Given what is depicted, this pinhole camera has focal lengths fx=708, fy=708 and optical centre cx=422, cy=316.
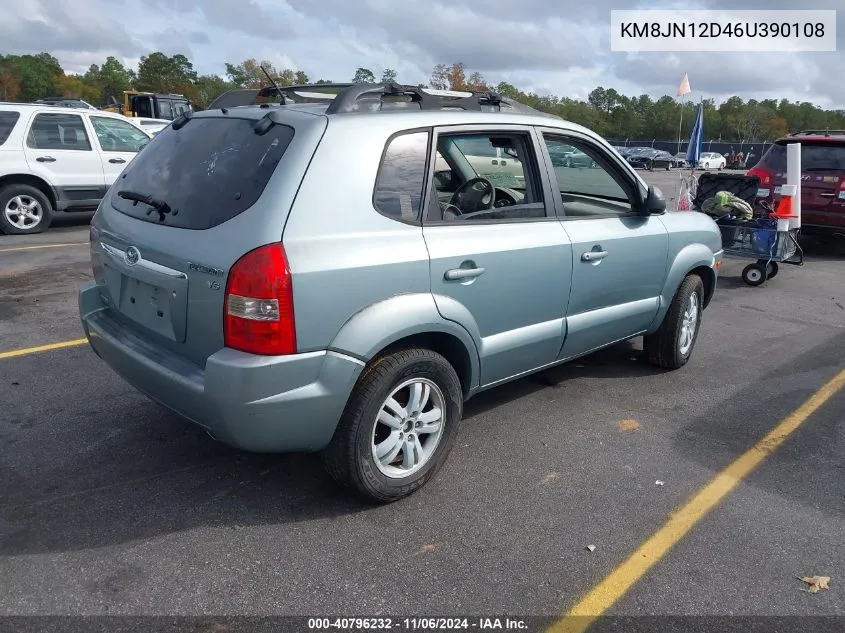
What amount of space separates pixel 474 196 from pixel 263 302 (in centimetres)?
162

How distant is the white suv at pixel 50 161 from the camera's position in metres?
9.84

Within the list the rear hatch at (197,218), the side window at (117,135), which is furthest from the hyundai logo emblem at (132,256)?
the side window at (117,135)

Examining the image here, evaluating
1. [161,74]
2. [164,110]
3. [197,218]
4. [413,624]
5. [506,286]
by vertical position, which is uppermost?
[161,74]

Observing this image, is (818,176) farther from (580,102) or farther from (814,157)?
(580,102)

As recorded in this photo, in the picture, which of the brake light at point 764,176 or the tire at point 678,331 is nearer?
the tire at point 678,331

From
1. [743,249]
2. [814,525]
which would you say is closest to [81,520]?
[814,525]

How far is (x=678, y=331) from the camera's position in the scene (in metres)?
5.02

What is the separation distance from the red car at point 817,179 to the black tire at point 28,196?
10079 millimetres

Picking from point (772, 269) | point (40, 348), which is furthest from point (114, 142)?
point (772, 269)

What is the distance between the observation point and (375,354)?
2984 millimetres

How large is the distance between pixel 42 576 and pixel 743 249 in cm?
802

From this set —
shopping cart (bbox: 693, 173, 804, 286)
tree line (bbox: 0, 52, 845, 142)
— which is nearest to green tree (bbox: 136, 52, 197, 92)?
tree line (bbox: 0, 52, 845, 142)

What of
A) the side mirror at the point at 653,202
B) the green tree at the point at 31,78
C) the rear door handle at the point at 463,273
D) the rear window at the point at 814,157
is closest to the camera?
the rear door handle at the point at 463,273

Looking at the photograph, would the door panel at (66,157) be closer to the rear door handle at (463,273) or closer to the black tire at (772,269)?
the rear door handle at (463,273)
